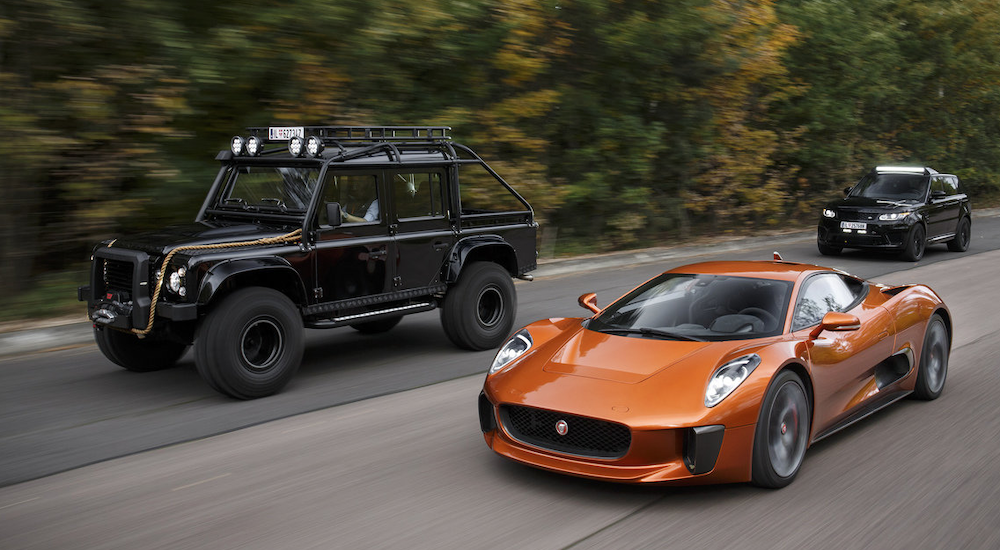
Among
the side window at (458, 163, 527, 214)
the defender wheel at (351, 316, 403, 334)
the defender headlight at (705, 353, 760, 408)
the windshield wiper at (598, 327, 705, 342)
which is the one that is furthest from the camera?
the side window at (458, 163, 527, 214)

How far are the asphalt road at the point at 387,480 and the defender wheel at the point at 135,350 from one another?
0.20m

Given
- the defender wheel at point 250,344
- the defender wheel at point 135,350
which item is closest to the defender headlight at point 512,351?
the defender wheel at point 250,344

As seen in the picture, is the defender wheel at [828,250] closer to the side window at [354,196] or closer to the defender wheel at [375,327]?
the defender wheel at [375,327]

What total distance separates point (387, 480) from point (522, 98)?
470 inches

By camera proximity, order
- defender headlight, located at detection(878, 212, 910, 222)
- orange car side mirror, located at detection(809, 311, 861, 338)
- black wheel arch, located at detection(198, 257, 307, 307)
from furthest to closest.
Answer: defender headlight, located at detection(878, 212, 910, 222), black wheel arch, located at detection(198, 257, 307, 307), orange car side mirror, located at detection(809, 311, 861, 338)

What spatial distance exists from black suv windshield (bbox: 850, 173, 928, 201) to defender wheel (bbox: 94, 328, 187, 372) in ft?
49.6

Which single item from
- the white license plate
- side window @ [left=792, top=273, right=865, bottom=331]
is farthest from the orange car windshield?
the white license plate

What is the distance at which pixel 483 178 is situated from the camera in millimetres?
15398

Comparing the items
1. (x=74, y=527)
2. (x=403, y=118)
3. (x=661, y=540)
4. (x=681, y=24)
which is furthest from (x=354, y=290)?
(x=681, y=24)

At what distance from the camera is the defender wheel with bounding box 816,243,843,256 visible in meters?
18.6

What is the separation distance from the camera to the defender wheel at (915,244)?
688 inches

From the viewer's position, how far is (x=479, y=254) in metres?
9.49

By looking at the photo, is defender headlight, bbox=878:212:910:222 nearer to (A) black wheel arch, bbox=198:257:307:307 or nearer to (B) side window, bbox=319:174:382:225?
(B) side window, bbox=319:174:382:225

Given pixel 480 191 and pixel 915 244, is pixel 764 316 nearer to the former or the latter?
pixel 480 191
